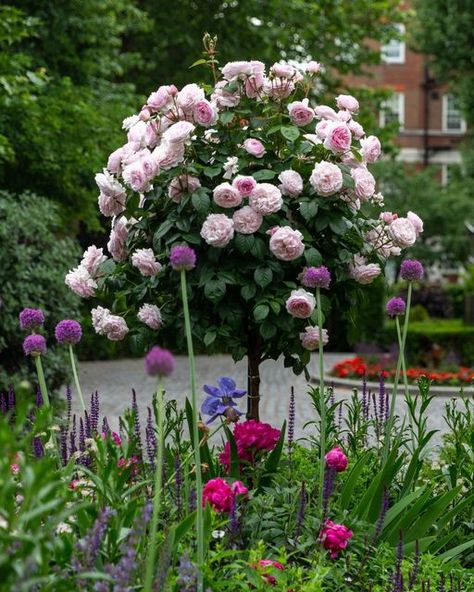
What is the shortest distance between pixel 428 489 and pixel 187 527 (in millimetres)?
1590

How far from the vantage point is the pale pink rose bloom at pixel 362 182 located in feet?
14.5

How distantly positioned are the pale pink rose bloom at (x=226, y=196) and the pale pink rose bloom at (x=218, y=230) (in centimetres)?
6

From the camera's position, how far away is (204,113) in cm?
442

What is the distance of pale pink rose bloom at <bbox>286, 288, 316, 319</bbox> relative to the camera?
413 centimetres

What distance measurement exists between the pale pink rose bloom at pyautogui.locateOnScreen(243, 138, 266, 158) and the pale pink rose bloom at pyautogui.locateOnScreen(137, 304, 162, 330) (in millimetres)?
767

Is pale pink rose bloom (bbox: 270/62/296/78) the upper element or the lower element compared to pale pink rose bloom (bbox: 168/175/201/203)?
upper

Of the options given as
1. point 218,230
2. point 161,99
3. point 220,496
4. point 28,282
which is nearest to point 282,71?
point 161,99

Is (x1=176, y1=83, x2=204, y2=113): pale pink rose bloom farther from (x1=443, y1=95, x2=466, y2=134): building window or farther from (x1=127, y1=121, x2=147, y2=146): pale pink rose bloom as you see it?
(x1=443, y1=95, x2=466, y2=134): building window

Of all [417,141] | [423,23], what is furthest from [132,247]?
[417,141]

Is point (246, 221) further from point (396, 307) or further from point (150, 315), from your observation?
point (396, 307)

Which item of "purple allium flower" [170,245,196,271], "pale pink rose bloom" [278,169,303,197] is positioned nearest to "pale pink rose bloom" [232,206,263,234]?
"pale pink rose bloom" [278,169,303,197]

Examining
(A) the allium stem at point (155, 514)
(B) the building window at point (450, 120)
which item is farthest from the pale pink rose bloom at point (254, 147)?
(B) the building window at point (450, 120)

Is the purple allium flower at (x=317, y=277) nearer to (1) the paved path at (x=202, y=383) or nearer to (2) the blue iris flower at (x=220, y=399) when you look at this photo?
(2) the blue iris flower at (x=220, y=399)

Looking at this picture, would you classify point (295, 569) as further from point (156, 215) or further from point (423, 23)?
point (423, 23)
